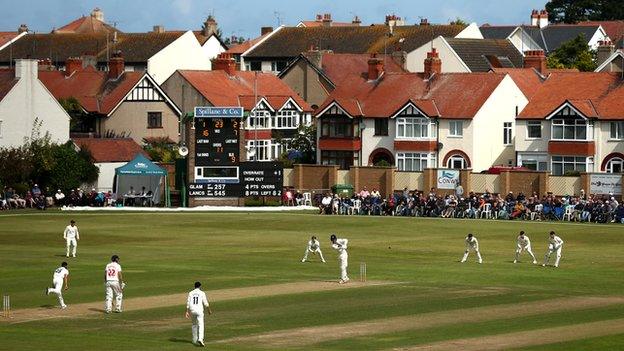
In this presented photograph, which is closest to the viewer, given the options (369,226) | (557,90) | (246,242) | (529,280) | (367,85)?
(529,280)

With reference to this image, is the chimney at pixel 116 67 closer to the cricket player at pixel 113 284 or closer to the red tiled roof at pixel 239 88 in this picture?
the red tiled roof at pixel 239 88

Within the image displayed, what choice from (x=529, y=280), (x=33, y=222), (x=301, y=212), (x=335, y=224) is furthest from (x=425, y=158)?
(x=529, y=280)

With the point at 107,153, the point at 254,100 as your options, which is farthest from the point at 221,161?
the point at 254,100

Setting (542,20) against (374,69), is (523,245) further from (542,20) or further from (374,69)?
(542,20)

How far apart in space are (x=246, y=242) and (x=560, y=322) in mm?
24894

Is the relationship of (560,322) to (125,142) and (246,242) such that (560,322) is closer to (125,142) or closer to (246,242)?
(246,242)

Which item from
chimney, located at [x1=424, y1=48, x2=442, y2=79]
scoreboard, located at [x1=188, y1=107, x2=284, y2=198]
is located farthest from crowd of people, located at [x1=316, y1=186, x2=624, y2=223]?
chimney, located at [x1=424, y1=48, x2=442, y2=79]

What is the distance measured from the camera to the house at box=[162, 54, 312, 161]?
102750mm

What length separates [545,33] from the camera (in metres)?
140

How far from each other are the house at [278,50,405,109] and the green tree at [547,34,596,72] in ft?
44.7

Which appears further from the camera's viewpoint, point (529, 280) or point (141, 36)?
point (141, 36)

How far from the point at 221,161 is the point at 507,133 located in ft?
65.8

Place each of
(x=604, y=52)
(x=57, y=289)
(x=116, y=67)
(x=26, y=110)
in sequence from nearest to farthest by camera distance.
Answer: (x=57, y=289) < (x=26, y=110) < (x=116, y=67) < (x=604, y=52)

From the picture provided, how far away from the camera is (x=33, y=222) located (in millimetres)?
70312
